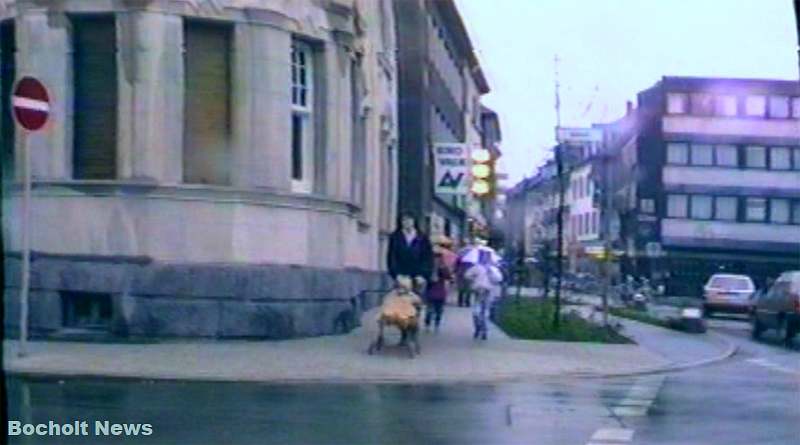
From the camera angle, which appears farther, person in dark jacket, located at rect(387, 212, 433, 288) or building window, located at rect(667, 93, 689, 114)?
building window, located at rect(667, 93, 689, 114)

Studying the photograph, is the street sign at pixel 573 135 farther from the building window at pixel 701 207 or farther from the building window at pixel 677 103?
the building window at pixel 677 103

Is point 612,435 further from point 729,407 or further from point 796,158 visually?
point 796,158

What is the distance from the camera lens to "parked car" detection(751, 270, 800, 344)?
30922 mm

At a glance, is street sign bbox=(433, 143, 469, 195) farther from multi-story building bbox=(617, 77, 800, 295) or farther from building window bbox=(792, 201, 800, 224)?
building window bbox=(792, 201, 800, 224)

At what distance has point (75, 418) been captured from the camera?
11656 millimetres

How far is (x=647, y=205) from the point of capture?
4697 centimetres

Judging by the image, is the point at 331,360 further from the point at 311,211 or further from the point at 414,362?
the point at 311,211

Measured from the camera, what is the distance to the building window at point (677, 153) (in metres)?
52.3

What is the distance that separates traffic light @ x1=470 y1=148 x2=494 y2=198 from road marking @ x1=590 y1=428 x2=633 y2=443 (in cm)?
1231

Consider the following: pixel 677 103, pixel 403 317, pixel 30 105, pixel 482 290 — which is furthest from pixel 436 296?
pixel 677 103

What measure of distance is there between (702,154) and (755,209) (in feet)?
8.18

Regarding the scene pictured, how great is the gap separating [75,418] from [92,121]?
29.4ft

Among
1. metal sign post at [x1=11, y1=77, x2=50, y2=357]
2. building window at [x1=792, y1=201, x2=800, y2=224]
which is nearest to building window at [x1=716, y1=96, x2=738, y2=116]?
building window at [x1=792, y1=201, x2=800, y2=224]

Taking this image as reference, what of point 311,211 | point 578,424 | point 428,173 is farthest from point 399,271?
point 428,173
